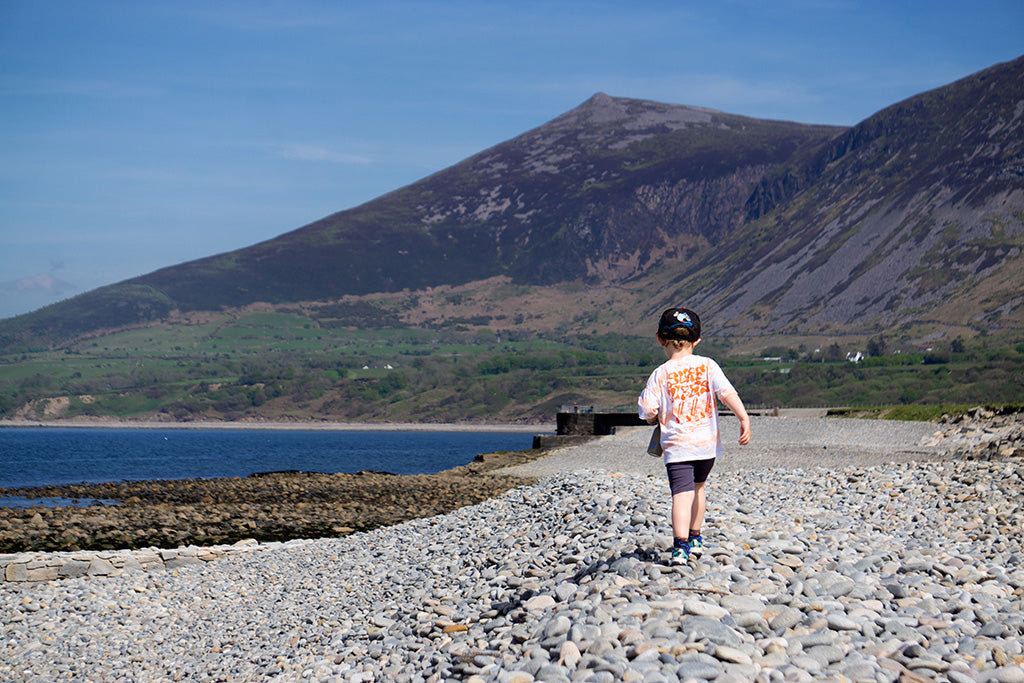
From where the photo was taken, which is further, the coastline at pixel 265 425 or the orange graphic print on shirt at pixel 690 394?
the coastline at pixel 265 425

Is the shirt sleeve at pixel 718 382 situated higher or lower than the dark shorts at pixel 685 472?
higher

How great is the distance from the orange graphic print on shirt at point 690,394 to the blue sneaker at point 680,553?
3.68ft

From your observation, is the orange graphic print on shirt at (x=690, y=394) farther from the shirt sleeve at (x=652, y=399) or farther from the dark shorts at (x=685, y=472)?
the dark shorts at (x=685, y=472)

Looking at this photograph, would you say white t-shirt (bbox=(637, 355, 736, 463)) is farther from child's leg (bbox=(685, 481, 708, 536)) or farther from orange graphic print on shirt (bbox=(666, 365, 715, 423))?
child's leg (bbox=(685, 481, 708, 536))

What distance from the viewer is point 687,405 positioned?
8.28 meters

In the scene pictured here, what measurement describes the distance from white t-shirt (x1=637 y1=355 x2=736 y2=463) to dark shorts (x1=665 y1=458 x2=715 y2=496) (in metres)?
0.06

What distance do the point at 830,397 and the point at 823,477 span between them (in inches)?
4972

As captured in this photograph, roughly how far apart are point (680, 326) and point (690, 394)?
0.61 meters

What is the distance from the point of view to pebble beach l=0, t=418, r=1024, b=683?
22.8 ft

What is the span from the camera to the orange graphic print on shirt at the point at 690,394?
8.25m

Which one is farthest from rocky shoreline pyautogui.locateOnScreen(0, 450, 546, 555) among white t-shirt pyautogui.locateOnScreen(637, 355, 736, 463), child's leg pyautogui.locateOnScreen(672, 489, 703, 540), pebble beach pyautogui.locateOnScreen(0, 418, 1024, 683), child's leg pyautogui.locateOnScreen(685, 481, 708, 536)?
white t-shirt pyautogui.locateOnScreen(637, 355, 736, 463)

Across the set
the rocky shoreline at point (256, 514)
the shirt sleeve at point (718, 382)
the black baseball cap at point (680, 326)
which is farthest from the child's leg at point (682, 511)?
the rocky shoreline at point (256, 514)

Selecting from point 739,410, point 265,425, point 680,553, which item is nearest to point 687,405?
point 739,410

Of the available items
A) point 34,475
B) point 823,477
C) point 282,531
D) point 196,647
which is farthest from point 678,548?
point 34,475
